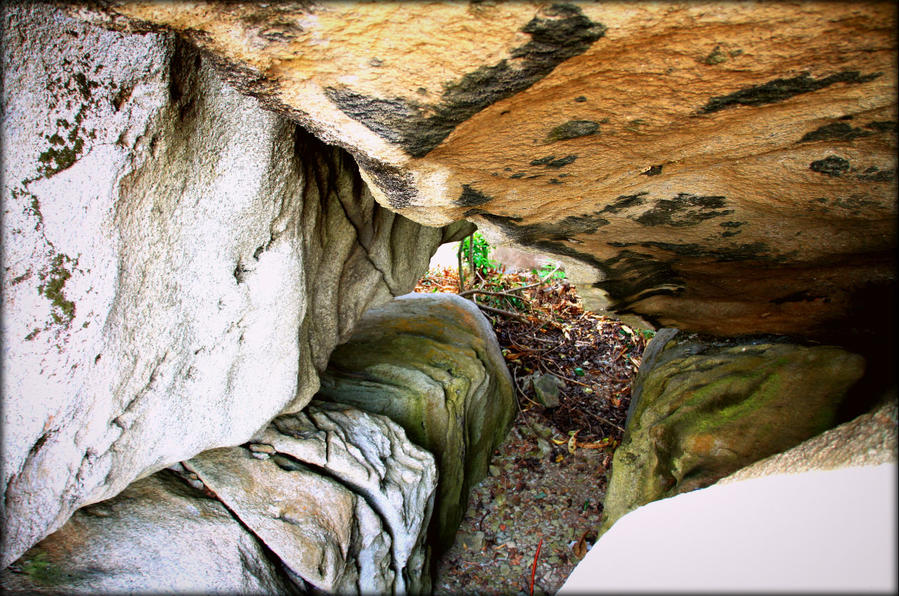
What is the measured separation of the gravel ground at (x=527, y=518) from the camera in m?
3.08

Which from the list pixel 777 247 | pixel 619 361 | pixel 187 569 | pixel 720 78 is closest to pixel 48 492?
pixel 187 569

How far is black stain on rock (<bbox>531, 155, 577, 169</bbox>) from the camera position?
169cm

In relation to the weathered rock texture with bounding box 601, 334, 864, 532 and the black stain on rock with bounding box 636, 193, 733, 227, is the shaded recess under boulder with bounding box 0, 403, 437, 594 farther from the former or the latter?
the black stain on rock with bounding box 636, 193, 733, 227

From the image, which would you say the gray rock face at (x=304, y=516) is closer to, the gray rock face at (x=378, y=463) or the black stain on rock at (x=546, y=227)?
the gray rock face at (x=378, y=463)

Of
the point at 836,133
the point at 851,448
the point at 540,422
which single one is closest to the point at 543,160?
the point at 836,133

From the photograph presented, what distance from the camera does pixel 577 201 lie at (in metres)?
2.04

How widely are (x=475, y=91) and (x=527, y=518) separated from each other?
2895 mm

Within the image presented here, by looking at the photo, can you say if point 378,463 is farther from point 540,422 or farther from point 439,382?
point 540,422

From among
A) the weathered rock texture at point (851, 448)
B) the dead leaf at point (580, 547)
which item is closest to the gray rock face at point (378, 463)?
the dead leaf at point (580, 547)

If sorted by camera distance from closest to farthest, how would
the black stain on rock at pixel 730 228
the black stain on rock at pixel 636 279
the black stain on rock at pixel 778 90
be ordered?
the black stain on rock at pixel 778 90 → the black stain on rock at pixel 730 228 → the black stain on rock at pixel 636 279

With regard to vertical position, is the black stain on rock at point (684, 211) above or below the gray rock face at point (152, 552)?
above

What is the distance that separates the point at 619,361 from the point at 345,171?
11.2ft

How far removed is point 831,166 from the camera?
1577 millimetres

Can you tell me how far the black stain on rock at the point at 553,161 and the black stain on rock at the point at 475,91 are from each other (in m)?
0.35
